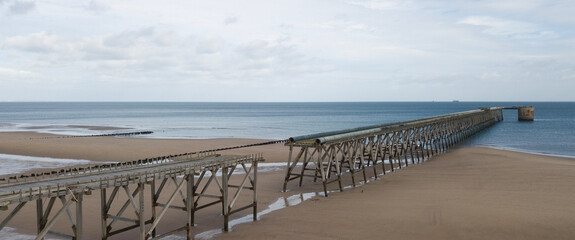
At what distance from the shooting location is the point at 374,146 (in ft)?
116

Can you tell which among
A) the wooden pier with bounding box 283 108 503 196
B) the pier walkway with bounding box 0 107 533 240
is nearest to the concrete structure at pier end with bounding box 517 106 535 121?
the wooden pier with bounding box 283 108 503 196

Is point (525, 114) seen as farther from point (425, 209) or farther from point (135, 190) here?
point (135, 190)

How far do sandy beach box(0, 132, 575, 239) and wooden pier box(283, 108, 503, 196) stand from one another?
1491mm

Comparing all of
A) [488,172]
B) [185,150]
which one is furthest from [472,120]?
[185,150]

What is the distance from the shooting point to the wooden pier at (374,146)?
23859 millimetres

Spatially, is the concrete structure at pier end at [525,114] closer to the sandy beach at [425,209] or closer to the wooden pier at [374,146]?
the wooden pier at [374,146]

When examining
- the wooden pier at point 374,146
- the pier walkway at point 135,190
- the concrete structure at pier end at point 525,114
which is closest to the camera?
the pier walkway at point 135,190

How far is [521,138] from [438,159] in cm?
3206

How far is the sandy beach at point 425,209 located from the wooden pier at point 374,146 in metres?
1.49

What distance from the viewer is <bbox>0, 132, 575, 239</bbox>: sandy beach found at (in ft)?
52.5

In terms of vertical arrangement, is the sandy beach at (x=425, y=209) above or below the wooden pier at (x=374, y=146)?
below

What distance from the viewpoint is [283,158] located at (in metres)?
37.3

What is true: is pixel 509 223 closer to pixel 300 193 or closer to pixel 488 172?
pixel 300 193

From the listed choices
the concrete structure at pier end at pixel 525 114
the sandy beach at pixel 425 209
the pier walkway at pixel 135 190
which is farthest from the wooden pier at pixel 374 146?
the concrete structure at pier end at pixel 525 114
